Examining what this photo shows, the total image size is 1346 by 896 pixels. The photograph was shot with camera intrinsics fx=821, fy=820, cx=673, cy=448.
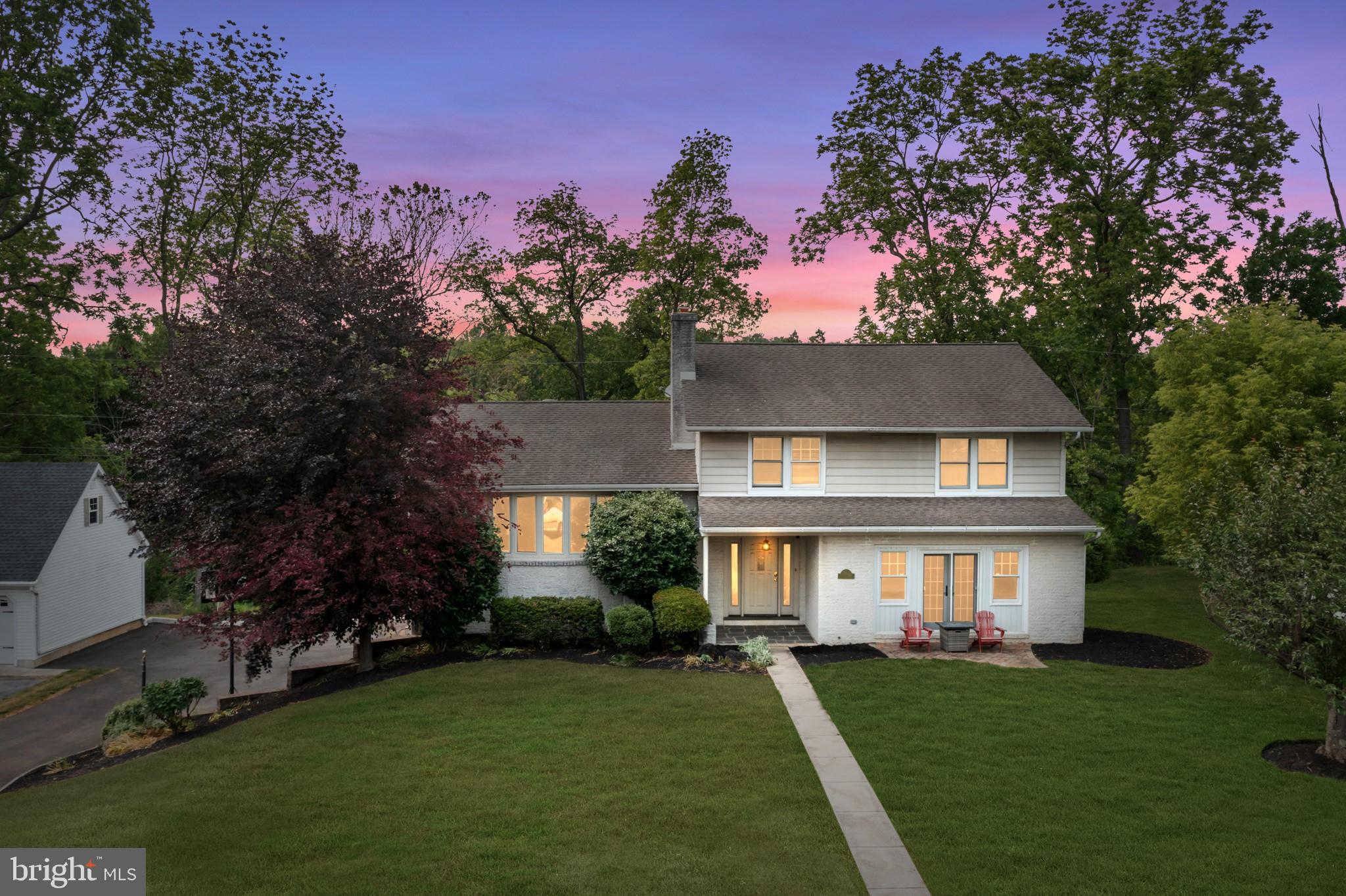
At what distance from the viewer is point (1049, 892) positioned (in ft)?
29.2

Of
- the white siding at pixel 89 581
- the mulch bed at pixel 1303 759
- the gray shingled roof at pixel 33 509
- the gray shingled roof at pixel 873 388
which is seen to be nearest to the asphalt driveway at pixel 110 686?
the white siding at pixel 89 581

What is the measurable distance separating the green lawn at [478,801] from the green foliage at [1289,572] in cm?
737

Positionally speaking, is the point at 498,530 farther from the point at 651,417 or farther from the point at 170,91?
the point at 170,91

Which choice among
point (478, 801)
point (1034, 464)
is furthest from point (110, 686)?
point (1034, 464)

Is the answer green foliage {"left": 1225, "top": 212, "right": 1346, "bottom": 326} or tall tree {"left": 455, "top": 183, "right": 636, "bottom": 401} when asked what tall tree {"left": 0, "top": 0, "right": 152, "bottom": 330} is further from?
green foliage {"left": 1225, "top": 212, "right": 1346, "bottom": 326}

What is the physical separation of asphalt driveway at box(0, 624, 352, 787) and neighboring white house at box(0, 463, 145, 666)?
78 cm

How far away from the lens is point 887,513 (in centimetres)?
2069

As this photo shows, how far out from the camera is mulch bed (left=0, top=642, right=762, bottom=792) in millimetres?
15484

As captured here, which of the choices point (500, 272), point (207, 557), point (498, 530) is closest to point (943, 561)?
point (498, 530)

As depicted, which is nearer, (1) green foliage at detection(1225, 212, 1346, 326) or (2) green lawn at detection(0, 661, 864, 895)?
(2) green lawn at detection(0, 661, 864, 895)

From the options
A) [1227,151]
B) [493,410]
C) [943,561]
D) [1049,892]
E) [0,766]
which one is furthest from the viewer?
[1227,151]

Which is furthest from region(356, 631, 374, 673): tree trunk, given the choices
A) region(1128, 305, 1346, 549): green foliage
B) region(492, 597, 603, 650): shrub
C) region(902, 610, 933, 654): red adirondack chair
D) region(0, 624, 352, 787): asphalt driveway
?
region(1128, 305, 1346, 549): green foliage

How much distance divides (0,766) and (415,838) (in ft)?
37.4

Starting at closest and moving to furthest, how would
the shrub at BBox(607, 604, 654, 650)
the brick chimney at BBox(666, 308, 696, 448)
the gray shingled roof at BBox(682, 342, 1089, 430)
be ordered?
the shrub at BBox(607, 604, 654, 650) → the gray shingled roof at BBox(682, 342, 1089, 430) → the brick chimney at BBox(666, 308, 696, 448)
